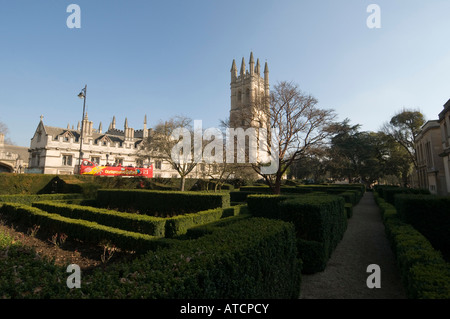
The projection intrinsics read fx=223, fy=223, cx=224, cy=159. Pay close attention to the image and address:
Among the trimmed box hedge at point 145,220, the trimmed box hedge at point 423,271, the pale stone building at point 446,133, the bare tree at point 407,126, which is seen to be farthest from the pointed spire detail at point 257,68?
the trimmed box hedge at point 423,271

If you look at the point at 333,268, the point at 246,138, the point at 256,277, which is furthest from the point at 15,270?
the point at 246,138

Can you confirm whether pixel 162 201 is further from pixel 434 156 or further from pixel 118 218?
pixel 434 156

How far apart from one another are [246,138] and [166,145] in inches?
468

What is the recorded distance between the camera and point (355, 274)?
6984 millimetres

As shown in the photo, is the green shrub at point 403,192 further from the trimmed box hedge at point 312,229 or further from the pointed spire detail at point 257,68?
the pointed spire detail at point 257,68

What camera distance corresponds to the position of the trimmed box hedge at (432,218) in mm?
8383

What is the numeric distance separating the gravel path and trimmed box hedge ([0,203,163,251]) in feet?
16.1

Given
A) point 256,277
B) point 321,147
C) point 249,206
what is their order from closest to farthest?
point 256,277, point 249,206, point 321,147

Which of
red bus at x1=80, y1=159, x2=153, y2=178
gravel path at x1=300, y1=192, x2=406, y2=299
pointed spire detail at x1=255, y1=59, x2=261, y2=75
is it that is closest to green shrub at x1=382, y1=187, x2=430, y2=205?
gravel path at x1=300, y1=192, x2=406, y2=299

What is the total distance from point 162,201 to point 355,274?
12143 mm

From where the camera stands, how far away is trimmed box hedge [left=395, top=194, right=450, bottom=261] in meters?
8.38
